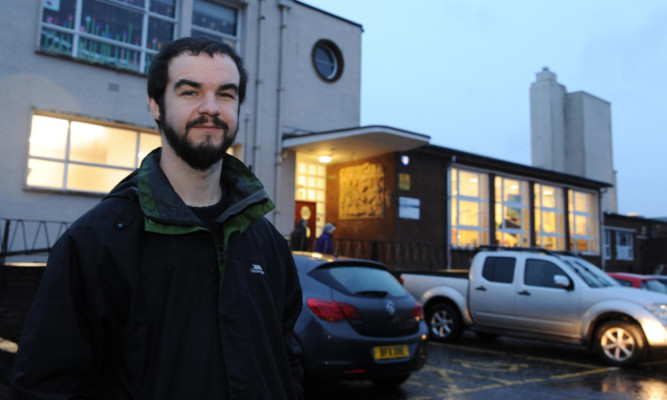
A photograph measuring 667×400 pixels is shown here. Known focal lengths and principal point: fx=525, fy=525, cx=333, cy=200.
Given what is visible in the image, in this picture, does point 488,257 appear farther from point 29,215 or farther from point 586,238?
point 586,238

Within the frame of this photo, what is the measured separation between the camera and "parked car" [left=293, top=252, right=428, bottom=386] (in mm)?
5516

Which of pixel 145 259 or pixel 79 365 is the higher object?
pixel 145 259

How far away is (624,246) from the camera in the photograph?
28.4m

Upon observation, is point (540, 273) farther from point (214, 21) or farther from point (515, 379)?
point (214, 21)

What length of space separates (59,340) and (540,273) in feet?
31.4

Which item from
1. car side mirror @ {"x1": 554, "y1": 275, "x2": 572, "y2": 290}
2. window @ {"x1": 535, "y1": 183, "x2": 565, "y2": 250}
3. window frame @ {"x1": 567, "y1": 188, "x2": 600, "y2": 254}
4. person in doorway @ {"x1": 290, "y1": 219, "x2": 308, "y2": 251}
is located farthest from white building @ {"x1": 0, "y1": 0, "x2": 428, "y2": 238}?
window frame @ {"x1": 567, "y1": 188, "x2": 600, "y2": 254}

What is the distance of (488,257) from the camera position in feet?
34.9

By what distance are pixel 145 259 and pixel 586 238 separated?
26.0 metres

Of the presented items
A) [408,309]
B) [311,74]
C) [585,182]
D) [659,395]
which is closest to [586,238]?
[585,182]

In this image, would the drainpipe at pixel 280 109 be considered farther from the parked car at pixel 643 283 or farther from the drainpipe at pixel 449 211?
the parked car at pixel 643 283

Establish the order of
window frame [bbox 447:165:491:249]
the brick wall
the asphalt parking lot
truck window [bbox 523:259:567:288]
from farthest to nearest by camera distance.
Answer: window frame [bbox 447:165:491:249] < truck window [bbox 523:259:567:288] < the brick wall < the asphalt parking lot

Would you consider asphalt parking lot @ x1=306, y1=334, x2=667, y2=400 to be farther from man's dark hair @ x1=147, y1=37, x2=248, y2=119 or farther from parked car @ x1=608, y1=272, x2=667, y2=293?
man's dark hair @ x1=147, y1=37, x2=248, y2=119

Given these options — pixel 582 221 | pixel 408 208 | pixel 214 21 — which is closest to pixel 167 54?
pixel 214 21

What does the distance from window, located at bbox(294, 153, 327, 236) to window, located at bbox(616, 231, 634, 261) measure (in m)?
18.4
